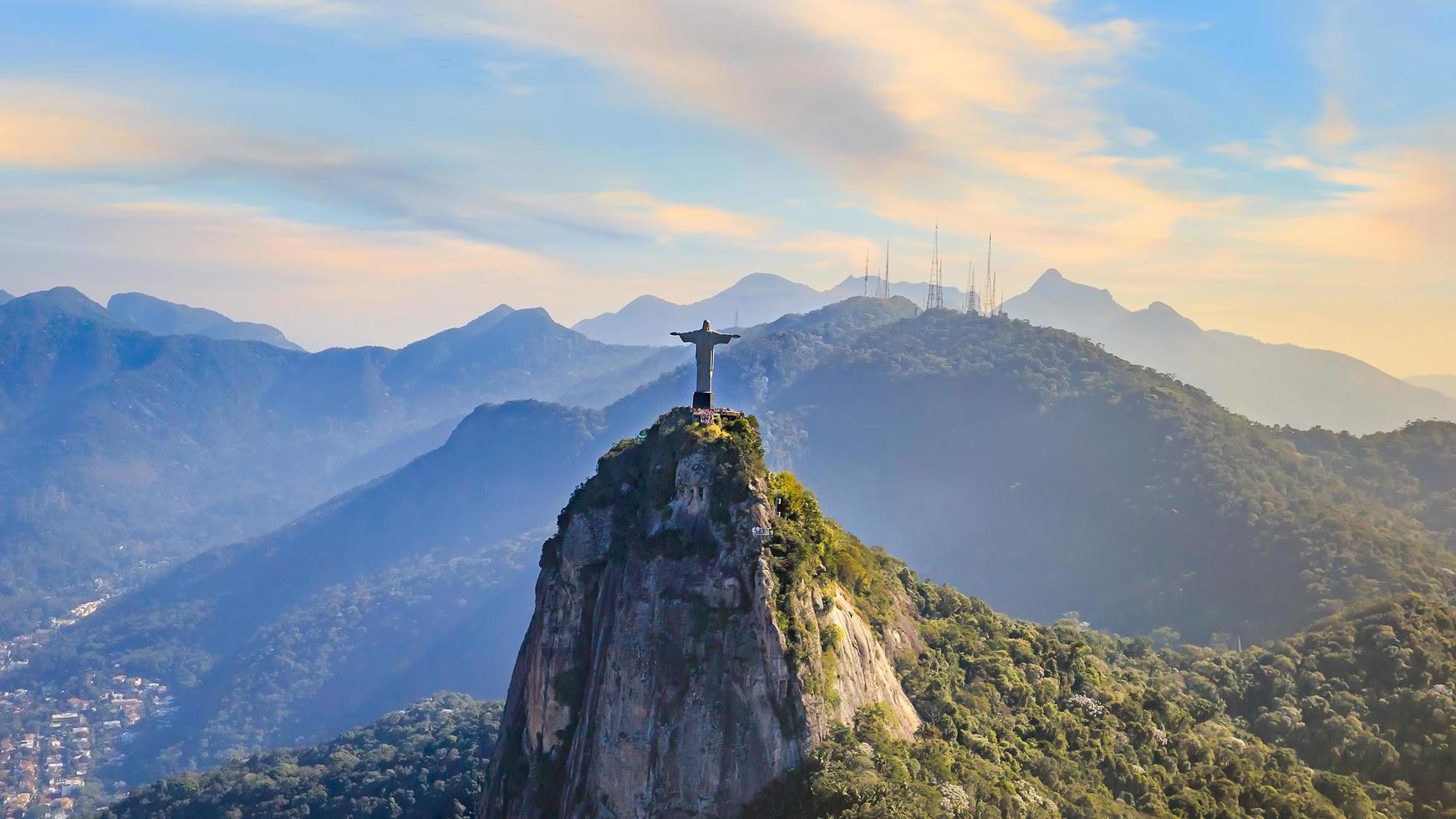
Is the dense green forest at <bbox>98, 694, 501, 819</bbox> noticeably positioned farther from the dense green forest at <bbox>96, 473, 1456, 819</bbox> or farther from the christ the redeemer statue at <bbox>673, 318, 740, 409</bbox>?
the christ the redeemer statue at <bbox>673, 318, 740, 409</bbox>

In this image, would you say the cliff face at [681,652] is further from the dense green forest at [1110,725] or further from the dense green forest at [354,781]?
the dense green forest at [354,781]

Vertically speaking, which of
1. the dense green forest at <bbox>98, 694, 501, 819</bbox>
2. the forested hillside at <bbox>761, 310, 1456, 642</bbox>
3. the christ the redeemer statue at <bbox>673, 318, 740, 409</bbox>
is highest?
the christ the redeemer statue at <bbox>673, 318, 740, 409</bbox>

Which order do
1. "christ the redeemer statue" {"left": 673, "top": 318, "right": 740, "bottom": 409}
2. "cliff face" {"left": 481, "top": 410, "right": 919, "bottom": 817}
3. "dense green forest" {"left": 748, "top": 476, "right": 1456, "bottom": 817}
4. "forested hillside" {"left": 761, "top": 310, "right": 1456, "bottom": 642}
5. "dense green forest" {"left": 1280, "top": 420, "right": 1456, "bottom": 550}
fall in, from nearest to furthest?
"cliff face" {"left": 481, "top": 410, "right": 919, "bottom": 817} < "dense green forest" {"left": 748, "top": 476, "right": 1456, "bottom": 817} < "christ the redeemer statue" {"left": 673, "top": 318, "right": 740, "bottom": 409} < "forested hillside" {"left": 761, "top": 310, "right": 1456, "bottom": 642} < "dense green forest" {"left": 1280, "top": 420, "right": 1456, "bottom": 550}

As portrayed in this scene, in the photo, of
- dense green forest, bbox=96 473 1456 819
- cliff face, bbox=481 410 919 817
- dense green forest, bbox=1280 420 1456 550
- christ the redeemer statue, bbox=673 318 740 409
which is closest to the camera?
cliff face, bbox=481 410 919 817

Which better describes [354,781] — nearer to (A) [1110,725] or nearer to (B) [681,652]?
(B) [681,652]

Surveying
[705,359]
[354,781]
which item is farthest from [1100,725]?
[354,781]

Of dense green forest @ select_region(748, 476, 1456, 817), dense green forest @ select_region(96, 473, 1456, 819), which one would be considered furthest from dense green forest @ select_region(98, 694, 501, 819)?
dense green forest @ select_region(748, 476, 1456, 817)

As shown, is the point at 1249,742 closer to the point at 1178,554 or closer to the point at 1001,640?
the point at 1001,640

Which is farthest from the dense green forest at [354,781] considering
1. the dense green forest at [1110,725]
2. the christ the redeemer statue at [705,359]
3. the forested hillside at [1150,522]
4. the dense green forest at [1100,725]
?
the forested hillside at [1150,522]
